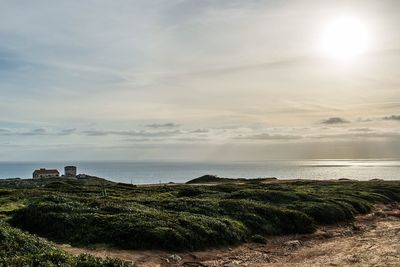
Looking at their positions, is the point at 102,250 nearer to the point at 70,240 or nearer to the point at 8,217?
the point at 70,240

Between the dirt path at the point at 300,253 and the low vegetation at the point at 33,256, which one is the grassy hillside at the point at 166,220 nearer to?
the dirt path at the point at 300,253

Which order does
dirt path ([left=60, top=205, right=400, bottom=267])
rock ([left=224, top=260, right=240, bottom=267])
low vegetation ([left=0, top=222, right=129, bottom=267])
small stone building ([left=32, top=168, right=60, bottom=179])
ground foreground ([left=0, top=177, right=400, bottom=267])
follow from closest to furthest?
low vegetation ([left=0, top=222, right=129, bottom=267]) → ground foreground ([left=0, top=177, right=400, bottom=267]) → rock ([left=224, top=260, right=240, bottom=267]) → dirt path ([left=60, top=205, right=400, bottom=267]) → small stone building ([left=32, top=168, right=60, bottom=179])

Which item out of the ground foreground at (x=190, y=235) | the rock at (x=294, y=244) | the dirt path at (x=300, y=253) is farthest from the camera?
the rock at (x=294, y=244)

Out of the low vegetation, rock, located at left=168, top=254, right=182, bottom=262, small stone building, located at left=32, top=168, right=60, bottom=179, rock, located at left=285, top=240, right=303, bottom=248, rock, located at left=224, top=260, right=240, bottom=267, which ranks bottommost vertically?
rock, located at left=224, top=260, right=240, bottom=267

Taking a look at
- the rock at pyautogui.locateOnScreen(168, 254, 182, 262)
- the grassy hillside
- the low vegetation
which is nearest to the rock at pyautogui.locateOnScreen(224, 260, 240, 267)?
the rock at pyautogui.locateOnScreen(168, 254, 182, 262)

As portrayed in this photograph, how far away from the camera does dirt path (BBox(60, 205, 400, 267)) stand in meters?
26.4

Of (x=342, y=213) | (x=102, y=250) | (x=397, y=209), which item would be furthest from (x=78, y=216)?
(x=397, y=209)

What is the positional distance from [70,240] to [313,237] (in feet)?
65.4

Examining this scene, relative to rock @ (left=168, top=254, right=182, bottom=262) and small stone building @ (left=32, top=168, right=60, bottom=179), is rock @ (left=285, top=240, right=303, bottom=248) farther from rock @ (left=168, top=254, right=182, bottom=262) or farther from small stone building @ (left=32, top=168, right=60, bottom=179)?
small stone building @ (left=32, top=168, right=60, bottom=179)

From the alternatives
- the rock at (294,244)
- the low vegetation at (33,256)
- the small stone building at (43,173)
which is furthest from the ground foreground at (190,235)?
the small stone building at (43,173)

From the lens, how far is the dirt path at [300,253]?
2639 cm

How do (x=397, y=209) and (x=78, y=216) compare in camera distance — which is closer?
(x=78, y=216)

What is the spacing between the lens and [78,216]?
→ 32719 millimetres

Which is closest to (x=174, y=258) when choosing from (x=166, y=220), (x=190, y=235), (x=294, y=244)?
(x=190, y=235)
